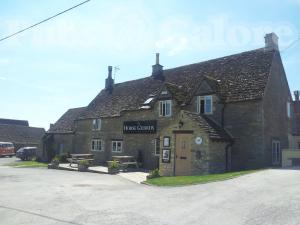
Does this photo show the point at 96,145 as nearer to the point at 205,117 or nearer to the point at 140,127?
the point at 140,127

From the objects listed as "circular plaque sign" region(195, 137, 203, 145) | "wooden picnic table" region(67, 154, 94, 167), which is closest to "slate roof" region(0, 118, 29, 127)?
"wooden picnic table" region(67, 154, 94, 167)

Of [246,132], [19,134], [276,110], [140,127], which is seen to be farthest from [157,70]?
[19,134]

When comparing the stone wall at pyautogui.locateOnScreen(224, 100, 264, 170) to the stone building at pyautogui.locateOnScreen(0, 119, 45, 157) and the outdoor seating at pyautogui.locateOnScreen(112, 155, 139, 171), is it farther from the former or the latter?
the stone building at pyautogui.locateOnScreen(0, 119, 45, 157)

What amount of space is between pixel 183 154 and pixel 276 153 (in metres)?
7.00

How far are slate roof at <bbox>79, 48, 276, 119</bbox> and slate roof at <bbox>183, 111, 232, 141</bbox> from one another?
220cm

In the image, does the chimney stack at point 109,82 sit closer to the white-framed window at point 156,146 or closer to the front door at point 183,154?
the white-framed window at point 156,146

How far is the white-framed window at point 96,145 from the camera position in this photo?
3447 cm

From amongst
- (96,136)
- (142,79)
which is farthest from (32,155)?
(142,79)

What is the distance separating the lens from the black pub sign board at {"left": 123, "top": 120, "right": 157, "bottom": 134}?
28319mm

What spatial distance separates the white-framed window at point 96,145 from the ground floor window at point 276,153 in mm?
16883

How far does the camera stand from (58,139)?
1686 inches

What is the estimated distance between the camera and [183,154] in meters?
22.0

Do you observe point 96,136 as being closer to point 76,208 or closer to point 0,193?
point 0,193

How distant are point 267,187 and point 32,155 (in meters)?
36.9
